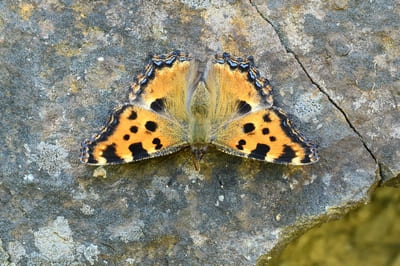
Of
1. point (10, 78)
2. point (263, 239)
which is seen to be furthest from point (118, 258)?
point (10, 78)

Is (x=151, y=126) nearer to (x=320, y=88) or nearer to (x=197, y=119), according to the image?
(x=197, y=119)

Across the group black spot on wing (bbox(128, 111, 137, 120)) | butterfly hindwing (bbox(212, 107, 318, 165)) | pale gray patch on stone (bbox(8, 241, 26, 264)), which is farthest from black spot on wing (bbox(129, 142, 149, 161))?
pale gray patch on stone (bbox(8, 241, 26, 264))

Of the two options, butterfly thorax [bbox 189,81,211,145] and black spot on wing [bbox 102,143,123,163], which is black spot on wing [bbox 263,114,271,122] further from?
black spot on wing [bbox 102,143,123,163]

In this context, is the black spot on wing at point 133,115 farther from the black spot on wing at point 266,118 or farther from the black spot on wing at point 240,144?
the black spot on wing at point 266,118

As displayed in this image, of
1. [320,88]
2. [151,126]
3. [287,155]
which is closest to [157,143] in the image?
[151,126]

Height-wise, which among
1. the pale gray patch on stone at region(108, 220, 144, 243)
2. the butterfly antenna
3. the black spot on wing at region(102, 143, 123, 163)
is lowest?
the pale gray patch on stone at region(108, 220, 144, 243)

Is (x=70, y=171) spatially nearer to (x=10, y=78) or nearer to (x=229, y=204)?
(x=10, y=78)
